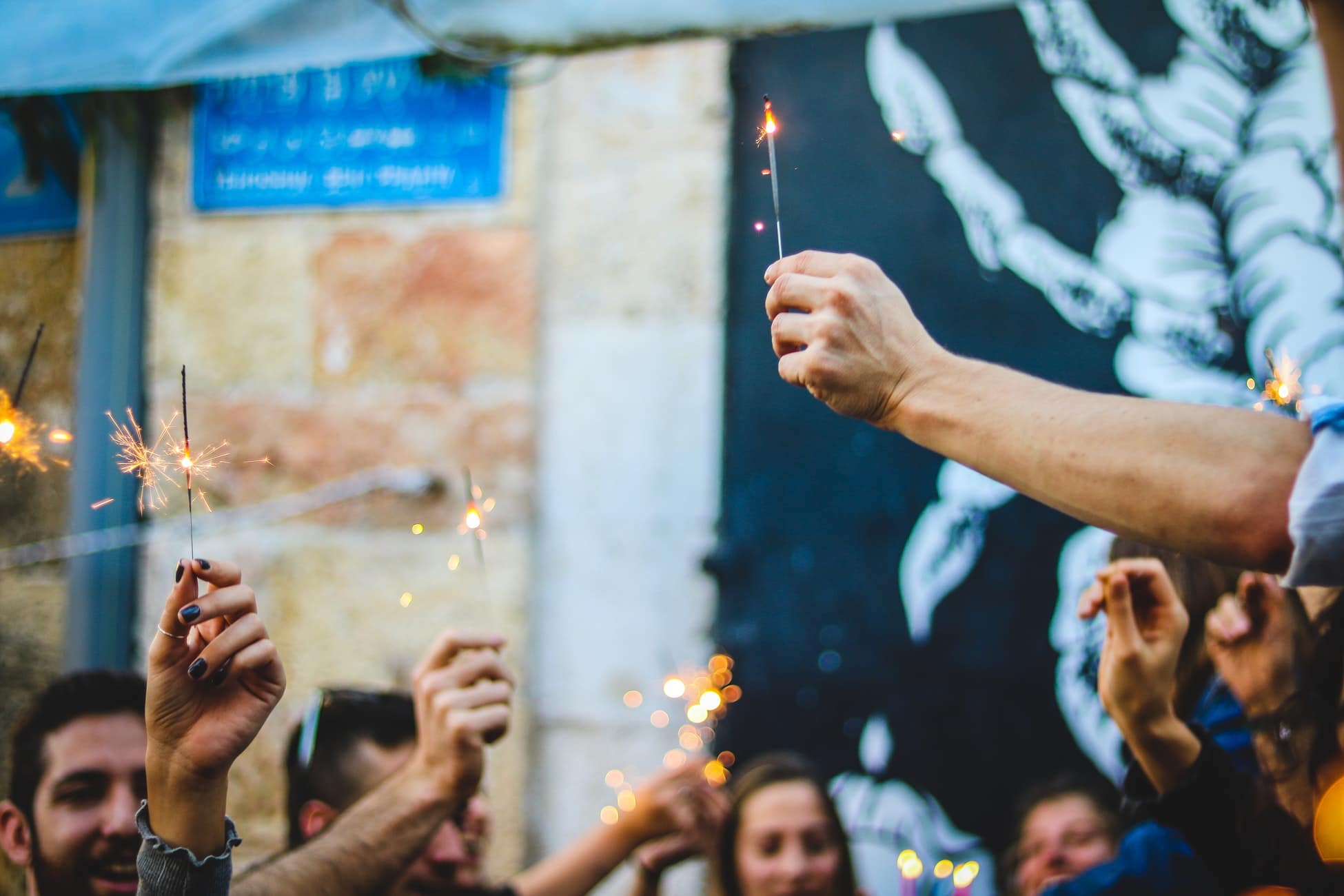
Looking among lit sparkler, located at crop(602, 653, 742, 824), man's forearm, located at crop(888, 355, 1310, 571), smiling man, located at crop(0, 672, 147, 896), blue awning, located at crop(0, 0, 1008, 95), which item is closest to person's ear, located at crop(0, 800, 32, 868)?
smiling man, located at crop(0, 672, 147, 896)

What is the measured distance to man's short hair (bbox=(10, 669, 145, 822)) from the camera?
1.81 metres

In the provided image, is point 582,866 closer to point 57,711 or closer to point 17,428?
point 57,711

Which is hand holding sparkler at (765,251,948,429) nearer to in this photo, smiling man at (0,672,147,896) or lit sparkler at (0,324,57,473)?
lit sparkler at (0,324,57,473)

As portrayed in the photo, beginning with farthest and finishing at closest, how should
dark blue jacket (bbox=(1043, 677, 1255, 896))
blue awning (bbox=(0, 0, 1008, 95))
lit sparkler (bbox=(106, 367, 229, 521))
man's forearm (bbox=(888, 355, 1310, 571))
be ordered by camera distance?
1. lit sparkler (bbox=(106, 367, 229, 521))
2. blue awning (bbox=(0, 0, 1008, 95))
3. dark blue jacket (bbox=(1043, 677, 1255, 896))
4. man's forearm (bbox=(888, 355, 1310, 571))

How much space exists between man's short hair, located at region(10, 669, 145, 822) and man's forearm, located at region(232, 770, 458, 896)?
0.45 metres

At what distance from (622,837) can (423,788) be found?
681mm

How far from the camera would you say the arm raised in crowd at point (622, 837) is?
2209 millimetres

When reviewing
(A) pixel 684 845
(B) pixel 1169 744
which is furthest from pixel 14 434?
(B) pixel 1169 744

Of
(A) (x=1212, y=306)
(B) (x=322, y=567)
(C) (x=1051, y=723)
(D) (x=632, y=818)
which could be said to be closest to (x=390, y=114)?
(B) (x=322, y=567)

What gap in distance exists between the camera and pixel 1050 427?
1.08 meters

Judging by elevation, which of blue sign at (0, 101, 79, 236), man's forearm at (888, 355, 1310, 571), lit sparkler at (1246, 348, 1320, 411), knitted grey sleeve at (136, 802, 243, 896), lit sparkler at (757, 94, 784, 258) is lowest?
knitted grey sleeve at (136, 802, 243, 896)

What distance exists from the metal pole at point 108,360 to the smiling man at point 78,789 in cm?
92

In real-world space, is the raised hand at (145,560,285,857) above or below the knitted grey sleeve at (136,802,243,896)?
above

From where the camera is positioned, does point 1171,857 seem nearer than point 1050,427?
No
